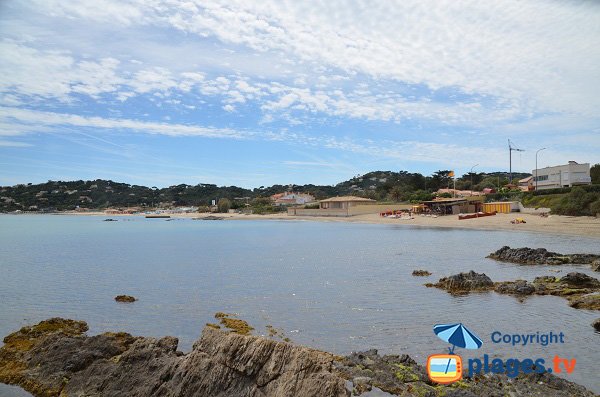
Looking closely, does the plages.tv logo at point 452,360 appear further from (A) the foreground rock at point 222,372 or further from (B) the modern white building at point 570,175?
(B) the modern white building at point 570,175

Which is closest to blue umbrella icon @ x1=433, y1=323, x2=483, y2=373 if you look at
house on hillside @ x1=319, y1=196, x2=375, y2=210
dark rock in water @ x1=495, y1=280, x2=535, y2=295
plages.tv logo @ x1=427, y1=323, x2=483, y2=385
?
plages.tv logo @ x1=427, y1=323, x2=483, y2=385

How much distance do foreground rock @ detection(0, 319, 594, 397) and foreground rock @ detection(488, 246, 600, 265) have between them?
62.7ft

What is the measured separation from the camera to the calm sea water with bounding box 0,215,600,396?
42.2 ft

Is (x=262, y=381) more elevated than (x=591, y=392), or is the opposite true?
(x=262, y=381)

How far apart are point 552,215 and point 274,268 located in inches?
1573

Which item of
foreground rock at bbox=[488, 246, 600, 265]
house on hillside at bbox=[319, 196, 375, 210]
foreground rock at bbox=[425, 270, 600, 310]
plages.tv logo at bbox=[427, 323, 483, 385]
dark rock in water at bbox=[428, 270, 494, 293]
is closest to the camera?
plages.tv logo at bbox=[427, 323, 483, 385]

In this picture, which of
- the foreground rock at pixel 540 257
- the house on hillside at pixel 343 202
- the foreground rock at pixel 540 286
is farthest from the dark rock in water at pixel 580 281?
the house on hillside at pixel 343 202

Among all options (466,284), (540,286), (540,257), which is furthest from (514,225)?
(466,284)

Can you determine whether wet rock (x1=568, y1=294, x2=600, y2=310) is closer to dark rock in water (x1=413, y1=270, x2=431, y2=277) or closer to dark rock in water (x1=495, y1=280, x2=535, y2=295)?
dark rock in water (x1=495, y1=280, x2=535, y2=295)

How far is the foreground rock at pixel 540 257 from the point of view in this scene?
2595 centimetres

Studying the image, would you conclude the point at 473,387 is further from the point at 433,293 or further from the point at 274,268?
the point at 274,268

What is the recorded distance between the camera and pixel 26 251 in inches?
1647

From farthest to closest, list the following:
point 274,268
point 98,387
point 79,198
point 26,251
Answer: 1. point 79,198
2. point 26,251
3. point 274,268
4. point 98,387

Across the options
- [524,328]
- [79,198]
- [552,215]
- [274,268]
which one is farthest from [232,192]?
[524,328]
